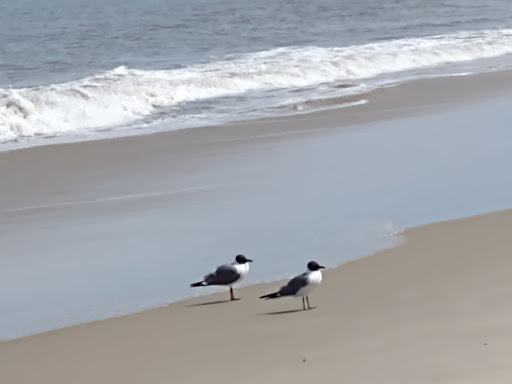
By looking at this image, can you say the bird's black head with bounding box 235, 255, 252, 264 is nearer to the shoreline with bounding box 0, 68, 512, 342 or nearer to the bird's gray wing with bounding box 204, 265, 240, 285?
the bird's gray wing with bounding box 204, 265, 240, 285

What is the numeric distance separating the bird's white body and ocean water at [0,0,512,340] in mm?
871

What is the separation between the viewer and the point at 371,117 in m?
14.5

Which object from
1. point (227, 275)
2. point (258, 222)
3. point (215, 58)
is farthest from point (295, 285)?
point (215, 58)

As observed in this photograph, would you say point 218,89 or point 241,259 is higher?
point 241,259

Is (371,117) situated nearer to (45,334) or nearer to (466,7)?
(45,334)

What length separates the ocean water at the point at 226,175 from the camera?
26.6ft

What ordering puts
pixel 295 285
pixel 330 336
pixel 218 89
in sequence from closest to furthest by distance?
pixel 330 336 → pixel 295 285 → pixel 218 89

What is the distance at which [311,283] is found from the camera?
22.6 feet

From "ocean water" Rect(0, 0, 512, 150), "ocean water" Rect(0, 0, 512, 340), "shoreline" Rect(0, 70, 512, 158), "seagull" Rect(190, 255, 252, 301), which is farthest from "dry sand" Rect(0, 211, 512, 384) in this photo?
"ocean water" Rect(0, 0, 512, 150)

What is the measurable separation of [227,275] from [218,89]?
39.9 feet

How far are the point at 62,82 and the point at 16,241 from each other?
1147 cm

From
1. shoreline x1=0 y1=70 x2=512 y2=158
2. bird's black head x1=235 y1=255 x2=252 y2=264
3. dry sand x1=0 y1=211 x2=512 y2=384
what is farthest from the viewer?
shoreline x1=0 y1=70 x2=512 y2=158

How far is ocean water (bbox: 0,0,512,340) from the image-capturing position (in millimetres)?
8109

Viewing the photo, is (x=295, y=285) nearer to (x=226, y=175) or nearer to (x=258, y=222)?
(x=258, y=222)
